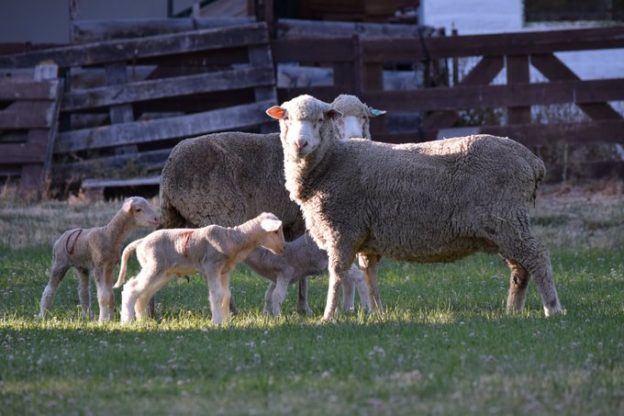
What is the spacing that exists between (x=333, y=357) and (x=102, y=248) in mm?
3107

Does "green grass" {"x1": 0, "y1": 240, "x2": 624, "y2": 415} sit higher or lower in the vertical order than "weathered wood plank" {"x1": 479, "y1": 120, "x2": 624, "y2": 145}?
higher

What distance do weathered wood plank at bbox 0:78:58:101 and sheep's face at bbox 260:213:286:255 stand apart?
369 inches

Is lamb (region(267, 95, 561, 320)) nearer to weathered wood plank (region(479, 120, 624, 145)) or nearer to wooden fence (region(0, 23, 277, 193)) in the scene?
weathered wood plank (region(479, 120, 624, 145))

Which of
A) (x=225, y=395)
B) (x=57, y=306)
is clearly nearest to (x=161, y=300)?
(x=57, y=306)

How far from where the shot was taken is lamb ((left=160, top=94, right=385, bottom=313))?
10406 mm

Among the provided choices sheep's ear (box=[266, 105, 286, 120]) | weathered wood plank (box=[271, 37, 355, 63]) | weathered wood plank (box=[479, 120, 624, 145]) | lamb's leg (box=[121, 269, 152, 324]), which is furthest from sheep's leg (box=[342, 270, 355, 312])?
weathered wood plank (box=[271, 37, 355, 63])

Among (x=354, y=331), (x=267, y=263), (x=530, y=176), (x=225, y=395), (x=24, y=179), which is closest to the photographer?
(x=225, y=395)

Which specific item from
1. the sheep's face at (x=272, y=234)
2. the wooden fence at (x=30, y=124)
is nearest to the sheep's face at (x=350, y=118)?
the sheep's face at (x=272, y=234)

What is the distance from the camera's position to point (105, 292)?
9789 millimetres

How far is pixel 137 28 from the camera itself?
19781 millimetres

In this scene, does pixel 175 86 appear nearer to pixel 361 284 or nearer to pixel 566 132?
pixel 566 132

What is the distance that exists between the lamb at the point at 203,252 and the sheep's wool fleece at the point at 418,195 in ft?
1.50

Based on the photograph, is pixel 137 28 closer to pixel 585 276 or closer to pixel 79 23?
pixel 79 23

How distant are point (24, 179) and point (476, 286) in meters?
8.61
